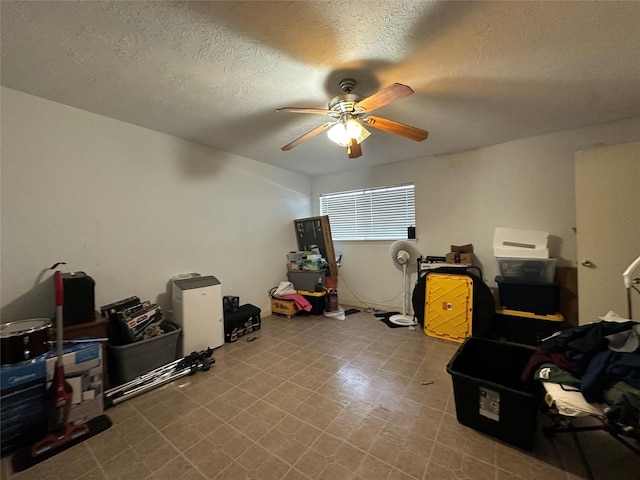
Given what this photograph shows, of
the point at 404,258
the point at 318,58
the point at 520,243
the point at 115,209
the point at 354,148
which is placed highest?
the point at 318,58

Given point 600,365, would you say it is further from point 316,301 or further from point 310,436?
point 316,301

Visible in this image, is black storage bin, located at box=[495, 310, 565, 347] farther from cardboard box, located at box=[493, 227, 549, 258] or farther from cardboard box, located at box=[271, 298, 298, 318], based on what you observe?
cardboard box, located at box=[271, 298, 298, 318]

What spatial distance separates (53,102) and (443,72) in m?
3.12

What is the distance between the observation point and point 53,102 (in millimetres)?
2043

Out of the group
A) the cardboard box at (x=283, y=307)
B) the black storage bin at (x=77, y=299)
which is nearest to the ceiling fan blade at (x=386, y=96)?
the black storage bin at (x=77, y=299)

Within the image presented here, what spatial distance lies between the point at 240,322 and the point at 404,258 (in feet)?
7.88

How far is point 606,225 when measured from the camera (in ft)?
7.08

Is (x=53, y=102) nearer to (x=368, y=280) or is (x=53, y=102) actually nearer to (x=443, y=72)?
(x=443, y=72)

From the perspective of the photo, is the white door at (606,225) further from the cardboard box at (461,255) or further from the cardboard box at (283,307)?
the cardboard box at (283,307)

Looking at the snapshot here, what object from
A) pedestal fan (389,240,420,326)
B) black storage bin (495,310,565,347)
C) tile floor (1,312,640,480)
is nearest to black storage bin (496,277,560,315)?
black storage bin (495,310,565,347)

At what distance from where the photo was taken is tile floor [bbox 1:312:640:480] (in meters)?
1.32

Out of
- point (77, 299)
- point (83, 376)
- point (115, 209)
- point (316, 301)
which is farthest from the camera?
point (316, 301)

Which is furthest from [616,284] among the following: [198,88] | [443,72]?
[198,88]

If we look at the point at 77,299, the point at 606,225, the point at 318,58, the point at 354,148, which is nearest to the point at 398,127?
the point at 354,148
